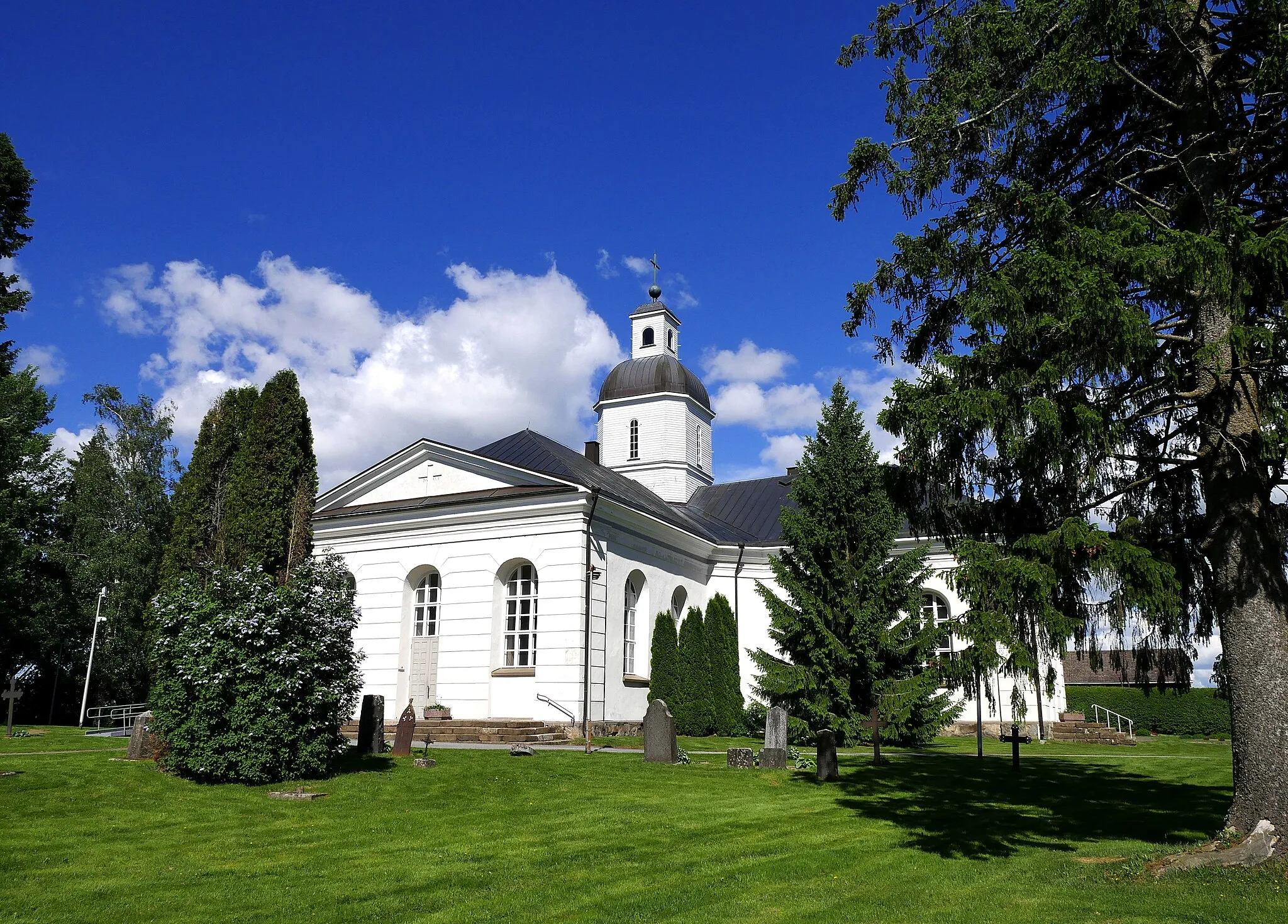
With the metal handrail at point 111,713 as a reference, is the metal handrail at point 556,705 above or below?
above

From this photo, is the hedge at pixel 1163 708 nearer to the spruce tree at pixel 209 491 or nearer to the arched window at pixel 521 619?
the arched window at pixel 521 619

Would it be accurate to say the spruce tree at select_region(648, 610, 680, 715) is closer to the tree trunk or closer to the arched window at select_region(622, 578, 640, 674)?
the arched window at select_region(622, 578, 640, 674)

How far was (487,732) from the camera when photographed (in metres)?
20.7

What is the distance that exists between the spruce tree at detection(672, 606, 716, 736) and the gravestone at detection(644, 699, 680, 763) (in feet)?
27.6

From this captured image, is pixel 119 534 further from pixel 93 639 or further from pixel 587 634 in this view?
pixel 587 634

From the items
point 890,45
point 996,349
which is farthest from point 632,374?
point 996,349

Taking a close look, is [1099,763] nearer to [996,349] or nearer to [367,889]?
[996,349]

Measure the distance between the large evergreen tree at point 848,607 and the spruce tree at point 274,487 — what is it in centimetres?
1157

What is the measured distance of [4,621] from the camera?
28.6 meters

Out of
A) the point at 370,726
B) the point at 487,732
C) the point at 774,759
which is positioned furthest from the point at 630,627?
the point at 370,726

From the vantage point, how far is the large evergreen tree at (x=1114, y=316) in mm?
7742

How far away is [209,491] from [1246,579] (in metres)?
14.4

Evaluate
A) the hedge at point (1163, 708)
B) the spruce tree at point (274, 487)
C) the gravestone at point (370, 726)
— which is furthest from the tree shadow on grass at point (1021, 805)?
the hedge at point (1163, 708)

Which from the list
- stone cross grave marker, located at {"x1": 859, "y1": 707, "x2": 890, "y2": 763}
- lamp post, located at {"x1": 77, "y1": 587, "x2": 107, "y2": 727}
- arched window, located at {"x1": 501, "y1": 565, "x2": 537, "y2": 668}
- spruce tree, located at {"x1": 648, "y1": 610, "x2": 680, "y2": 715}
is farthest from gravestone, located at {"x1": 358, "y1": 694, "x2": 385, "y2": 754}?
lamp post, located at {"x1": 77, "y1": 587, "x2": 107, "y2": 727}
